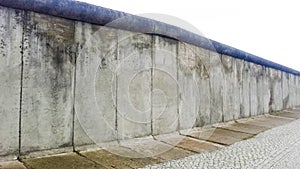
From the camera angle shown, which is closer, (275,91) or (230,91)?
(230,91)

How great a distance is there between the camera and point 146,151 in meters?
3.47

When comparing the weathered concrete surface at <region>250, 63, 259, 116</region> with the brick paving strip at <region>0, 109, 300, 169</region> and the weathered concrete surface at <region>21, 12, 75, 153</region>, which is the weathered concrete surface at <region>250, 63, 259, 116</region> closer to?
the brick paving strip at <region>0, 109, 300, 169</region>

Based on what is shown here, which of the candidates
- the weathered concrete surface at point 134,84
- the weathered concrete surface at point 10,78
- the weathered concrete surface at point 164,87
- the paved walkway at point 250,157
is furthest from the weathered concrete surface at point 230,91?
the weathered concrete surface at point 10,78

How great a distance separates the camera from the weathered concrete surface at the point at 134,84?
3.71 m

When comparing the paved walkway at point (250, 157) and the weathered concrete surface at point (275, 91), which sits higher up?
the weathered concrete surface at point (275, 91)

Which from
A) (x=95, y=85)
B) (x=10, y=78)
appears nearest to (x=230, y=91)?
(x=95, y=85)

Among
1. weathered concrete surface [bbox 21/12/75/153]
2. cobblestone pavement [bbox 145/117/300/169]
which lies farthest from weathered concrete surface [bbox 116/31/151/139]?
cobblestone pavement [bbox 145/117/300/169]

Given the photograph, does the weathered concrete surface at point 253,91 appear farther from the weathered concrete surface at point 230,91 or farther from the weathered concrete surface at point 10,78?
the weathered concrete surface at point 10,78

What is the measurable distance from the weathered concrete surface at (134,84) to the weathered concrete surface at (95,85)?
12 cm

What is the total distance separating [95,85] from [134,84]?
70 centimetres

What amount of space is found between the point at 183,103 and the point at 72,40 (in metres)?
2.47

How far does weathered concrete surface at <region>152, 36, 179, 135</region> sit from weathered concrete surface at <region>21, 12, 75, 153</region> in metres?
1.53

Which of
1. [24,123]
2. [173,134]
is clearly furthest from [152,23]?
[24,123]

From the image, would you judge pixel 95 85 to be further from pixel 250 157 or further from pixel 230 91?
pixel 230 91
